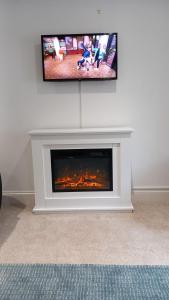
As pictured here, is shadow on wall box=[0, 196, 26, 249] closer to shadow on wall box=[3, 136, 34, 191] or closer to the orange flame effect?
shadow on wall box=[3, 136, 34, 191]

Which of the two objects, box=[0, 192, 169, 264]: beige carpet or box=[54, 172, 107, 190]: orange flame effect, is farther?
box=[54, 172, 107, 190]: orange flame effect

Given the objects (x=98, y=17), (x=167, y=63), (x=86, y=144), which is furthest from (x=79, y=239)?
(x=98, y=17)

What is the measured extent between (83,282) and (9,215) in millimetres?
1452

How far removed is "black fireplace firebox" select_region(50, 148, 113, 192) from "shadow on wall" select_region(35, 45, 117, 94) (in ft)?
Answer: 2.43

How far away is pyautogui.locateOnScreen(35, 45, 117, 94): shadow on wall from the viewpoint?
315 centimetres

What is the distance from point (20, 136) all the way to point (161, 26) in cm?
212

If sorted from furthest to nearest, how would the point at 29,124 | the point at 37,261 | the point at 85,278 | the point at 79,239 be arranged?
the point at 29,124 → the point at 79,239 → the point at 37,261 → the point at 85,278

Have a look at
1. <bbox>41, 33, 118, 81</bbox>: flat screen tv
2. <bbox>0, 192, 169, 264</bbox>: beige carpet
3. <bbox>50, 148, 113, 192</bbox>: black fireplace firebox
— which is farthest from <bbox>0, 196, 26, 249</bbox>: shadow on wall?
<bbox>41, 33, 118, 81</bbox>: flat screen tv

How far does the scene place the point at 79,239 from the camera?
97.1 inches

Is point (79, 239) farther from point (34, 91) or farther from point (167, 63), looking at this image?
point (167, 63)

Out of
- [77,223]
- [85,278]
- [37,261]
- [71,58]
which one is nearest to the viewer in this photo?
[85,278]

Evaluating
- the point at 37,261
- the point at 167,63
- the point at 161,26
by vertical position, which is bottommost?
the point at 37,261

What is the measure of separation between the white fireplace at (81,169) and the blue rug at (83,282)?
1.05 metres

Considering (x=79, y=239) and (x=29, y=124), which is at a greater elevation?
(x=29, y=124)
